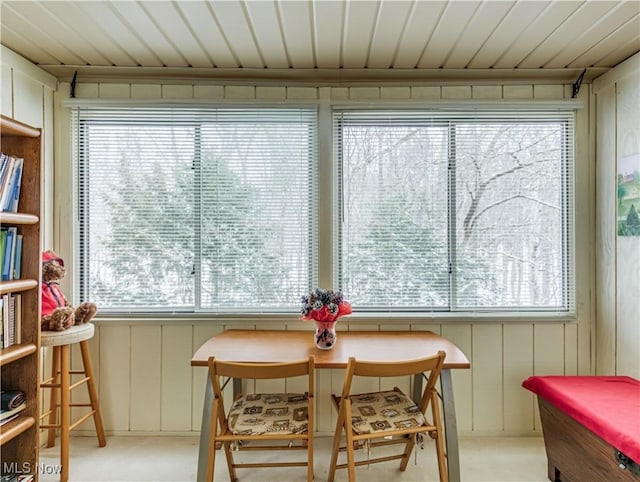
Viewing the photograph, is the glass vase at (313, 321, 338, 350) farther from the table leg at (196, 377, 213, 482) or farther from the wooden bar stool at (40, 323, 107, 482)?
the wooden bar stool at (40, 323, 107, 482)

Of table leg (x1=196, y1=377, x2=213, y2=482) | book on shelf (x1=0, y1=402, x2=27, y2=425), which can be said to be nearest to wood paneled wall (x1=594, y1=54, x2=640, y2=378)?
table leg (x1=196, y1=377, x2=213, y2=482)

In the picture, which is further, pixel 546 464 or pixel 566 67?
pixel 566 67

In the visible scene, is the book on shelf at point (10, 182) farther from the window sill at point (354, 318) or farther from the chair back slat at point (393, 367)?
the chair back slat at point (393, 367)

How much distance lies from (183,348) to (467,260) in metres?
2.04

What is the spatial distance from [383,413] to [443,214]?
52.6 inches

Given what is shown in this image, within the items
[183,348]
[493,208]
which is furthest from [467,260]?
[183,348]

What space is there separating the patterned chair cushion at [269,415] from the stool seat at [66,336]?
0.98m

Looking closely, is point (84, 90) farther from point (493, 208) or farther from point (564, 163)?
point (564, 163)

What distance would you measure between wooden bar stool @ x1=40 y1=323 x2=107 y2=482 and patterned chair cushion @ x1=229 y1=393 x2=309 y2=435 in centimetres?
96

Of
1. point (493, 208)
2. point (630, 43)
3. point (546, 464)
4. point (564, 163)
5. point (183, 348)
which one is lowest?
point (546, 464)

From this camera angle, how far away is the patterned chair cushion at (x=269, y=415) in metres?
1.69

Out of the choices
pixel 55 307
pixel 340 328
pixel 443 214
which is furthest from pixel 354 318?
pixel 55 307

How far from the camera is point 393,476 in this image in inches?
79.3

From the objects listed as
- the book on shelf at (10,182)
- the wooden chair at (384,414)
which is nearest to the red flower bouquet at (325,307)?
the wooden chair at (384,414)
